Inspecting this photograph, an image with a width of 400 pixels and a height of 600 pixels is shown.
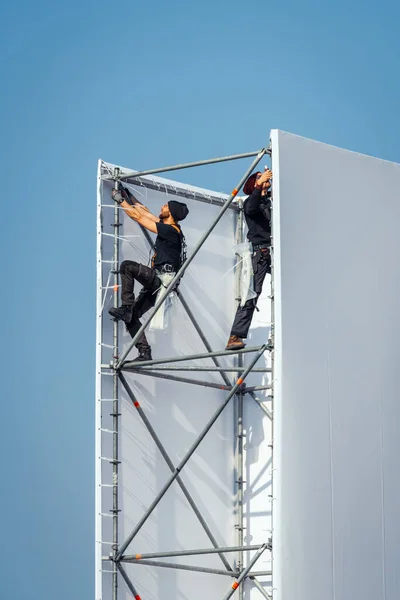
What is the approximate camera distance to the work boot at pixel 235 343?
1318cm

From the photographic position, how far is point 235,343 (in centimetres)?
1319

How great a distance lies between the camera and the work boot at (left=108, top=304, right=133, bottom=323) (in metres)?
13.1

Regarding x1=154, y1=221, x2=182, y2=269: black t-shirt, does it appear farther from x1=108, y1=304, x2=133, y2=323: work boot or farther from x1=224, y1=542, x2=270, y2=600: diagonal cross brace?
x1=224, y1=542, x2=270, y2=600: diagonal cross brace

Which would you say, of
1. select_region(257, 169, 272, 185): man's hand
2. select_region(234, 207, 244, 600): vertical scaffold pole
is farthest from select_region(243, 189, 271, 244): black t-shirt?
select_region(234, 207, 244, 600): vertical scaffold pole

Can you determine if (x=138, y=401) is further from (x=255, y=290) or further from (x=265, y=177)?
(x=265, y=177)

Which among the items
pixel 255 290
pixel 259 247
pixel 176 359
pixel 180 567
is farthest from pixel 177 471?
pixel 259 247
